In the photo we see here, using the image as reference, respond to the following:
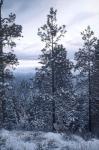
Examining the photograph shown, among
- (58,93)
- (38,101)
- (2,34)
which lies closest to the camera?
(2,34)

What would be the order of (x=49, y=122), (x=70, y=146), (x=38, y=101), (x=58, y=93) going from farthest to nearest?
(x=49, y=122) < (x=38, y=101) < (x=58, y=93) < (x=70, y=146)

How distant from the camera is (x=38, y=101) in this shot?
30969 mm

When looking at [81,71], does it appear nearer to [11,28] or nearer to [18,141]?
[11,28]

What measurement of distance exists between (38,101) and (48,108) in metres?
1.39

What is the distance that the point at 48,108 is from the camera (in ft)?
102

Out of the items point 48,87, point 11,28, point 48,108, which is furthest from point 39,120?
point 11,28

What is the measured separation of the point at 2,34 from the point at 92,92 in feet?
48.0

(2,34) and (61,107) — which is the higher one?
(2,34)

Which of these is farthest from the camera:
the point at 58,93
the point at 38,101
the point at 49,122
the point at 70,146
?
the point at 49,122

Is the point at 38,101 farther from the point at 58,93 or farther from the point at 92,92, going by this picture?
the point at 92,92

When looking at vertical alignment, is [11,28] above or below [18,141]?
above

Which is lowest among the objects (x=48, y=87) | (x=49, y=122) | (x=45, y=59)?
(x=49, y=122)

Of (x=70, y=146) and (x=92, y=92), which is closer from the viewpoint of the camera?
(x=70, y=146)

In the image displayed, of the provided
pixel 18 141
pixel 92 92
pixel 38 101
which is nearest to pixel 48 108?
pixel 38 101
